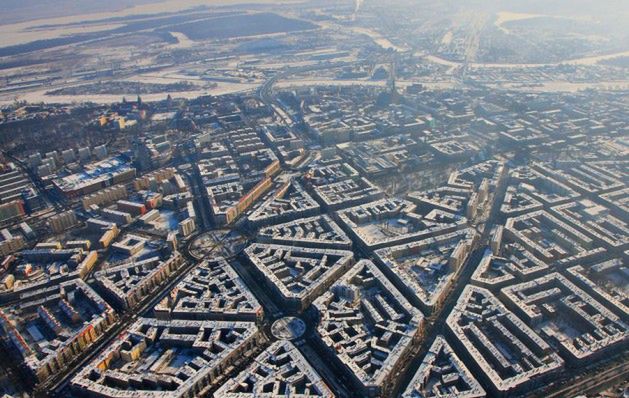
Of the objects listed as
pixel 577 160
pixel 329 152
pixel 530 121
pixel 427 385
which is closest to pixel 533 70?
pixel 530 121

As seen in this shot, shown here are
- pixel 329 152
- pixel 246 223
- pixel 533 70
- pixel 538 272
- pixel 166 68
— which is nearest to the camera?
pixel 538 272

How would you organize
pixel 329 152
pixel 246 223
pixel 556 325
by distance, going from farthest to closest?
pixel 329 152 → pixel 246 223 → pixel 556 325

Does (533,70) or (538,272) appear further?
(533,70)

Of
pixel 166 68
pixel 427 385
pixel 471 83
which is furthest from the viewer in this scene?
pixel 166 68

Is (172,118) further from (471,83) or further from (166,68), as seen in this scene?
(471,83)

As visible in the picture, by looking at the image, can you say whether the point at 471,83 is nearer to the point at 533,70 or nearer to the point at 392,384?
the point at 533,70

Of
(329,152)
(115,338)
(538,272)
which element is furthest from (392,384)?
(329,152)
